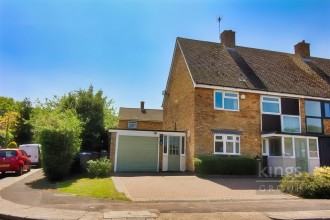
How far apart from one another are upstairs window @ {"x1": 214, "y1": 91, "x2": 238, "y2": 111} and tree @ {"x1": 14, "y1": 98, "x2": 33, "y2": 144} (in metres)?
28.6

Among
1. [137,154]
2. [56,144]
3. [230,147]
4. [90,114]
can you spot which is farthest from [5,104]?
[230,147]

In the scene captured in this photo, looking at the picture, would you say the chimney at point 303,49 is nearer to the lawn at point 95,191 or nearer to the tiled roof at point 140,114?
the tiled roof at point 140,114

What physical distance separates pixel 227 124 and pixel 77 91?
15.1 metres

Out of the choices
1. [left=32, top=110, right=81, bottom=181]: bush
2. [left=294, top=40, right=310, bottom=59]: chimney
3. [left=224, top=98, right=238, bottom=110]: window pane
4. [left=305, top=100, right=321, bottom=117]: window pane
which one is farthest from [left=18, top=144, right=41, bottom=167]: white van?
[left=294, top=40, right=310, bottom=59]: chimney

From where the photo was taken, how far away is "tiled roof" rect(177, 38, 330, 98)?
21.3 meters

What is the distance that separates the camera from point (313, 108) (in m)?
22.2

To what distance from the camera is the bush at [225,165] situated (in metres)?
17.7

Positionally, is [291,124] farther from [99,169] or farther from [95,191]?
[95,191]

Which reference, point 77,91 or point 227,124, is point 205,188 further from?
point 77,91

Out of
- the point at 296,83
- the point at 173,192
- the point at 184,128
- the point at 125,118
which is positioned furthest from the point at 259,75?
the point at 125,118

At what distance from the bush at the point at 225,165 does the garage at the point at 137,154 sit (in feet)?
11.0

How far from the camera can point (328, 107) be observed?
22.5 meters

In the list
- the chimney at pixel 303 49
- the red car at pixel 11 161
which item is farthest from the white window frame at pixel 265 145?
the red car at pixel 11 161

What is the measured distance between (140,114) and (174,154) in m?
23.3
